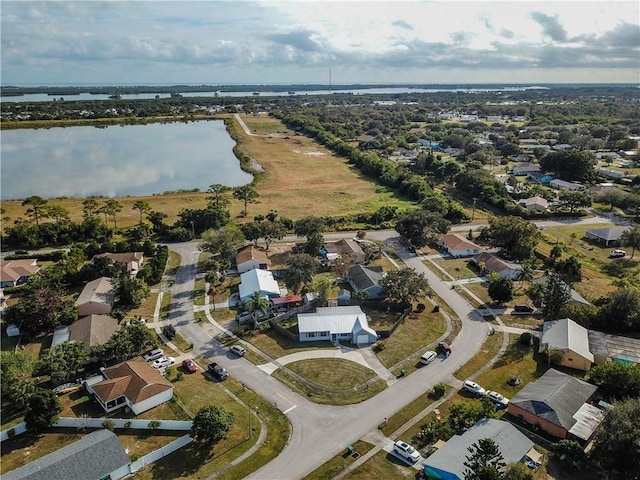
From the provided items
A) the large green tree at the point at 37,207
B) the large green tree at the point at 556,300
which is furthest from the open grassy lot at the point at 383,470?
the large green tree at the point at 37,207

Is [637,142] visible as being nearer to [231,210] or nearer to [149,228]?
[231,210]

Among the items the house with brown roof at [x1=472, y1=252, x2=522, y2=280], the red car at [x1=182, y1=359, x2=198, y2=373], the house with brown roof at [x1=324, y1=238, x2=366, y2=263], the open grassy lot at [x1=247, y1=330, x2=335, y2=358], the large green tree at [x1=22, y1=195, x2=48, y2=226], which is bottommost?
the open grassy lot at [x1=247, y1=330, x2=335, y2=358]

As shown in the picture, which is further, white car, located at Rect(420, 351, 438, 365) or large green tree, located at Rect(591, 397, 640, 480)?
white car, located at Rect(420, 351, 438, 365)

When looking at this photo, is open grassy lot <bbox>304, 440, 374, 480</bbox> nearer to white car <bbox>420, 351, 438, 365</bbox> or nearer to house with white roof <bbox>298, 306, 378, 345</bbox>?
white car <bbox>420, 351, 438, 365</bbox>

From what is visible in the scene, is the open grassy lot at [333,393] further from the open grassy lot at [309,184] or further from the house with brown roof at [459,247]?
the open grassy lot at [309,184]

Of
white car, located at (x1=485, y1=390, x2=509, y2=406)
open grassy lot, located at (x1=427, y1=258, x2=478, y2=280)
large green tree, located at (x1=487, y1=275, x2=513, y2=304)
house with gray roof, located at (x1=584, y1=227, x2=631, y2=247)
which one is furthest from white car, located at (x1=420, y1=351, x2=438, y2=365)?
house with gray roof, located at (x1=584, y1=227, x2=631, y2=247)

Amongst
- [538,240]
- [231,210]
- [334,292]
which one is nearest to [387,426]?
[334,292]

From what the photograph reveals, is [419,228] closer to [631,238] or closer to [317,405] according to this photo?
[631,238]
